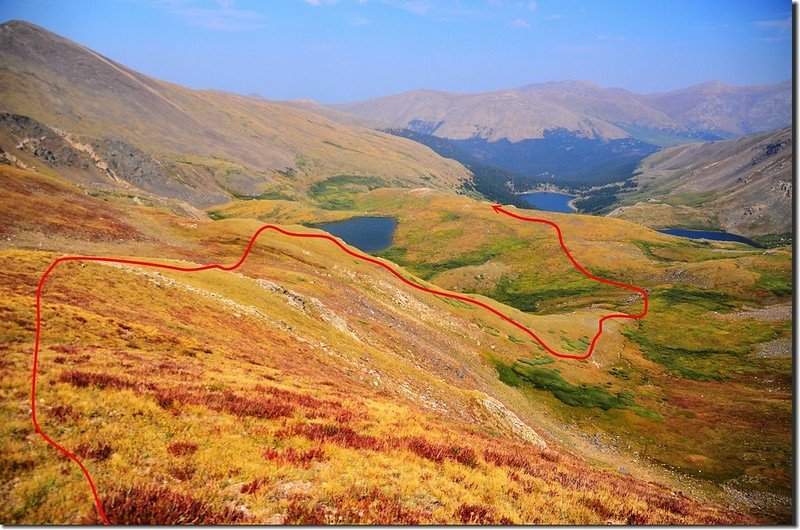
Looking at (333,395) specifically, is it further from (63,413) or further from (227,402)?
(63,413)

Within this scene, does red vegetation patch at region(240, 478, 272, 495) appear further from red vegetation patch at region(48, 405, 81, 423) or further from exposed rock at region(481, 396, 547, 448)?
exposed rock at region(481, 396, 547, 448)

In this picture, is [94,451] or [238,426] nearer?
[94,451]

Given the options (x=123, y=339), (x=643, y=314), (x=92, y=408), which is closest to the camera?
(x=92, y=408)

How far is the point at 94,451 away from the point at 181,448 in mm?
2226

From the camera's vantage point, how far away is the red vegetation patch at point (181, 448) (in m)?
12.9

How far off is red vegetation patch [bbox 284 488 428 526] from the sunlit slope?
15093mm

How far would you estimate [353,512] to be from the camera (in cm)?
1159

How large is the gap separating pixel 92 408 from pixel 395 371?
90.5 feet

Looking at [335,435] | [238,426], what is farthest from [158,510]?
[335,435]

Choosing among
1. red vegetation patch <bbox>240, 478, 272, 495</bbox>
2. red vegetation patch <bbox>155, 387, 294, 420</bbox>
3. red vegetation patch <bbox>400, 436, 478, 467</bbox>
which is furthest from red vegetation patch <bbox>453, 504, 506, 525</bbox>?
red vegetation patch <bbox>155, 387, 294, 420</bbox>

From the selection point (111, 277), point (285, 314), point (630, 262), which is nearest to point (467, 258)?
point (630, 262)

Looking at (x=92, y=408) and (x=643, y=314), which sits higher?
(x=92, y=408)

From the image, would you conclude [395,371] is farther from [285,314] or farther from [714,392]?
[714,392]

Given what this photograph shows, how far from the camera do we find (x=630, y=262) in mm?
156250
